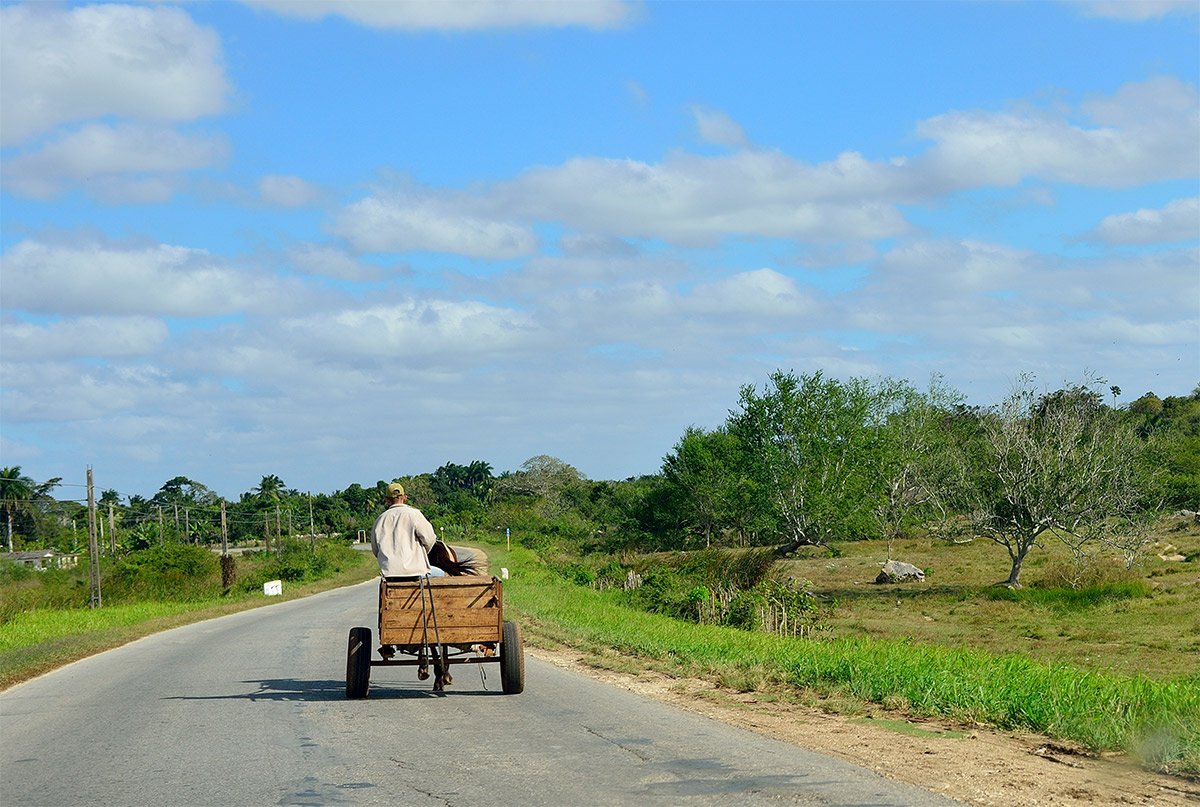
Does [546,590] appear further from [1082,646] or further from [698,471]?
[698,471]

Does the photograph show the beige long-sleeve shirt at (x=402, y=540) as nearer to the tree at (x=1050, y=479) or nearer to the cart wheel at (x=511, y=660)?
the cart wheel at (x=511, y=660)

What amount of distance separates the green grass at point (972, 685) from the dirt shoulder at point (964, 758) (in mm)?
324

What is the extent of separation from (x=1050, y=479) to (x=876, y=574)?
1270 centimetres

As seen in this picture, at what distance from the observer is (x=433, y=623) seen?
39.0ft

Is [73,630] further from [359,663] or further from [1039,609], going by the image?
[1039,609]

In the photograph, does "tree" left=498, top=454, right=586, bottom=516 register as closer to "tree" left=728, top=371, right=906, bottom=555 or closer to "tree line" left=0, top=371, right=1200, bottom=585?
"tree line" left=0, top=371, right=1200, bottom=585

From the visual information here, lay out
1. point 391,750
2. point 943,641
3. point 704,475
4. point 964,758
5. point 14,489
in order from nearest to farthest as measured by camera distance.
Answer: point 964,758, point 391,750, point 943,641, point 704,475, point 14,489

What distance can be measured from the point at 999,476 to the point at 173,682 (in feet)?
123

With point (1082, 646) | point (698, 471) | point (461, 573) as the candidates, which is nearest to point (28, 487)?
point (698, 471)

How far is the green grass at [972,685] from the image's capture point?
9.19 meters

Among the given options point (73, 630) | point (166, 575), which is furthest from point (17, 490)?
point (73, 630)

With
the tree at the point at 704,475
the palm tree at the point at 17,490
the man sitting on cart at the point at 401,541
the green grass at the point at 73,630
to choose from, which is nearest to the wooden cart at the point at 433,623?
the man sitting on cart at the point at 401,541

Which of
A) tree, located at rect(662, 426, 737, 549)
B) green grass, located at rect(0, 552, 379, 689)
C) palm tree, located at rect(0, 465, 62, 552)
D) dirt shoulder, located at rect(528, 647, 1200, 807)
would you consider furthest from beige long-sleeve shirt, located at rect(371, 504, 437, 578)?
palm tree, located at rect(0, 465, 62, 552)

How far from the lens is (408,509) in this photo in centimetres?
1223
